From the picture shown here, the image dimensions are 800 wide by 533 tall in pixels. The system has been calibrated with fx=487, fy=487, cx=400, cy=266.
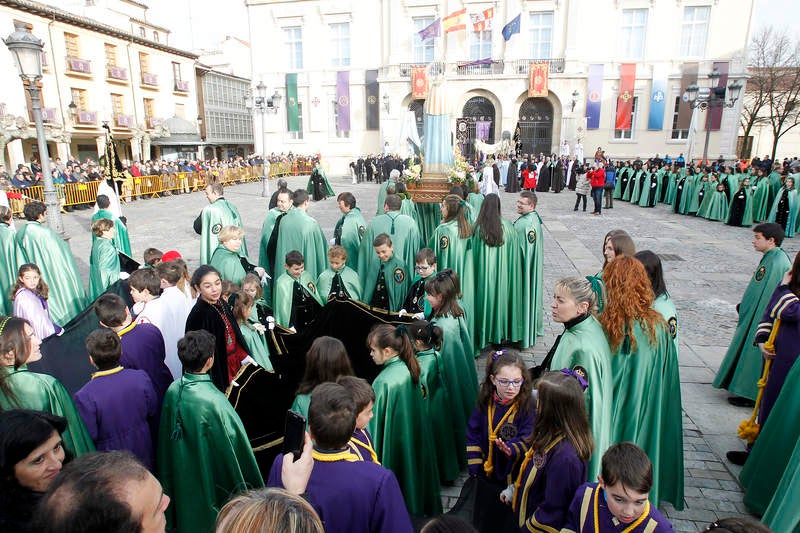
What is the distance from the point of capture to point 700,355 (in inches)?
261

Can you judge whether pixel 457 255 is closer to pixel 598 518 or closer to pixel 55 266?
pixel 598 518

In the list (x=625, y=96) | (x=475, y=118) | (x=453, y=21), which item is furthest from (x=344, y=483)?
(x=625, y=96)

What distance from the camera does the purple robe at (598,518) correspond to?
2197 millimetres

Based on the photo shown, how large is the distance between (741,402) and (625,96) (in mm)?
33594

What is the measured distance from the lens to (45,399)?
9.12 feet

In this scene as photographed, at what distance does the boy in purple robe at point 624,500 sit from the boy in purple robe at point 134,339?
3.02 m

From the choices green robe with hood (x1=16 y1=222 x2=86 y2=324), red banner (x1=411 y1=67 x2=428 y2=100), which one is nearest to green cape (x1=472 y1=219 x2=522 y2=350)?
green robe with hood (x1=16 y1=222 x2=86 y2=324)

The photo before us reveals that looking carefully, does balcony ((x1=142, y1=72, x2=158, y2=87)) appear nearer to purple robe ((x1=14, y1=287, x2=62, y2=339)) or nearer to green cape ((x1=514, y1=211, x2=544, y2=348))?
purple robe ((x1=14, y1=287, x2=62, y2=339))

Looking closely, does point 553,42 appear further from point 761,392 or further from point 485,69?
point 761,392

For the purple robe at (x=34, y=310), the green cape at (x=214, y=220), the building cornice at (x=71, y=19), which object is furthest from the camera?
the building cornice at (x=71, y=19)

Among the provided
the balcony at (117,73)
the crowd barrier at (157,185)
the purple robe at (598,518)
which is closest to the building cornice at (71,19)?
the balcony at (117,73)

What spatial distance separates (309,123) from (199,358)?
Result: 39.8 meters

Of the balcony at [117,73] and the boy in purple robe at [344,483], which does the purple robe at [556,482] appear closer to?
the boy in purple robe at [344,483]

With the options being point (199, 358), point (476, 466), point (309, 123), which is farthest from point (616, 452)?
point (309, 123)
